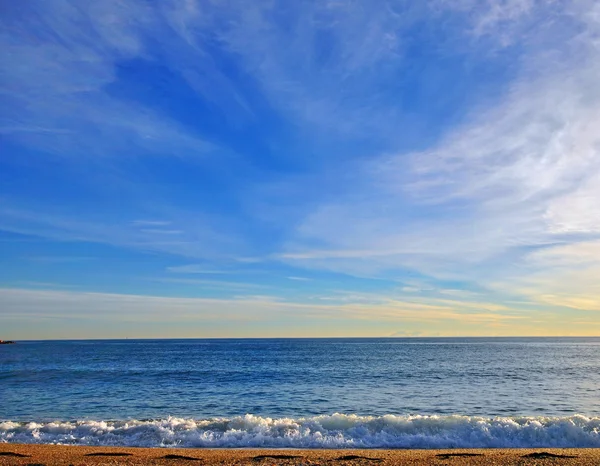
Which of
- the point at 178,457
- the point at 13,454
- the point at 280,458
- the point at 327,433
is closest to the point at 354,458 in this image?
the point at 280,458

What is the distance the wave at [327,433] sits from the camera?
17828 mm

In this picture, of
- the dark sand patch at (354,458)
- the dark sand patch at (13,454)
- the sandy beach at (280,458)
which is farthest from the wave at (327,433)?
the dark sand patch at (354,458)

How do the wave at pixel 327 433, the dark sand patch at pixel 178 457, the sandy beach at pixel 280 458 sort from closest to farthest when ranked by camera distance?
the sandy beach at pixel 280 458, the dark sand patch at pixel 178 457, the wave at pixel 327 433

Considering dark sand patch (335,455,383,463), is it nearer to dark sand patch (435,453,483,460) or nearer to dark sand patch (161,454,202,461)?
dark sand patch (435,453,483,460)

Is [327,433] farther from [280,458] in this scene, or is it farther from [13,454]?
[13,454]

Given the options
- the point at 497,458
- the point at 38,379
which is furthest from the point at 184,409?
the point at 38,379

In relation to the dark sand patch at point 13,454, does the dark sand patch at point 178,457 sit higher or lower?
lower

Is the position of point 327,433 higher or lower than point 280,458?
lower

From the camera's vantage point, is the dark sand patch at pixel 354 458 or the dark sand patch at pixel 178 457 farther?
the dark sand patch at pixel 178 457

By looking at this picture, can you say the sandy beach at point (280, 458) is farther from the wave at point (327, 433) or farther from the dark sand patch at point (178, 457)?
the wave at point (327, 433)

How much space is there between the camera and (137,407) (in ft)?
88.4

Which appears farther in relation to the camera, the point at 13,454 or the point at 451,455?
the point at 451,455

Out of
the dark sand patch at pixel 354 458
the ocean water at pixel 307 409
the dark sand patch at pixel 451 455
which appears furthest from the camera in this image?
the ocean water at pixel 307 409

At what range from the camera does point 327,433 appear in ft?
61.9
